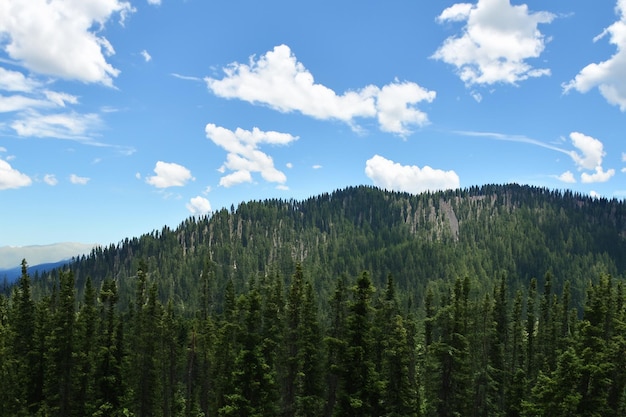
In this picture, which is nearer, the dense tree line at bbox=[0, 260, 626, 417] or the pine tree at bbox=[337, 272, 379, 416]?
the pine tree at bbox=[337, 272, 379, 416]

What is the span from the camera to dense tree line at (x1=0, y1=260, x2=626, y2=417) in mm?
32062

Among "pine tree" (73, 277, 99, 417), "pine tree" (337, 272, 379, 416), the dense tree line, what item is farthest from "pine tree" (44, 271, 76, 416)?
"pine tree" (337, 272, 379, 416)

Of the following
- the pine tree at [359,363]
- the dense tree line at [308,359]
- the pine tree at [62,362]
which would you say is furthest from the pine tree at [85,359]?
the pine tree at [359,363]

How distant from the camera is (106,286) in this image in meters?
51.7

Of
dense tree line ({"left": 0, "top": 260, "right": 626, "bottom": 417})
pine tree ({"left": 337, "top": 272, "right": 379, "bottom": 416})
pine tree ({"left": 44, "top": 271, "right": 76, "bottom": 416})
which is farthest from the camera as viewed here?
pine tree ({"left": 44, "top": 271, "right": 76, "bottom": 416})

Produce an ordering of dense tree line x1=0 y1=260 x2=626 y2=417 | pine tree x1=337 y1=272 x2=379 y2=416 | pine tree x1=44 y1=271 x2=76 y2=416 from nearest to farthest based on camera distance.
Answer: pine tree x1=337 y1=272 x2=379 y2=416
dense tree line x1=0 y1=260 x2=626 y2=417
pine tree x1=44 y1=271 x2=76 y2=416

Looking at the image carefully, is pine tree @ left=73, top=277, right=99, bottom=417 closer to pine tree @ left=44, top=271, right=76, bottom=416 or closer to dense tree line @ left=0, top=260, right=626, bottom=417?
dense tree line @ left=0, top=260, right=626, bottom=417

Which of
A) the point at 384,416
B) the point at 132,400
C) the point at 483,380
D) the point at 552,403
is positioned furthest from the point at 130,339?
the point at 552,403

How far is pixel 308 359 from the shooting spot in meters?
42.6

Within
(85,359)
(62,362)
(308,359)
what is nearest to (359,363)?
(308,359)

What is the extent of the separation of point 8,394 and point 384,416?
122 ft

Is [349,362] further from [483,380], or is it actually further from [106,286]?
[483,380]

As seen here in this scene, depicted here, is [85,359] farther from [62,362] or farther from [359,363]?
[359,363]

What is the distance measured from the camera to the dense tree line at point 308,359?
32062 mm
